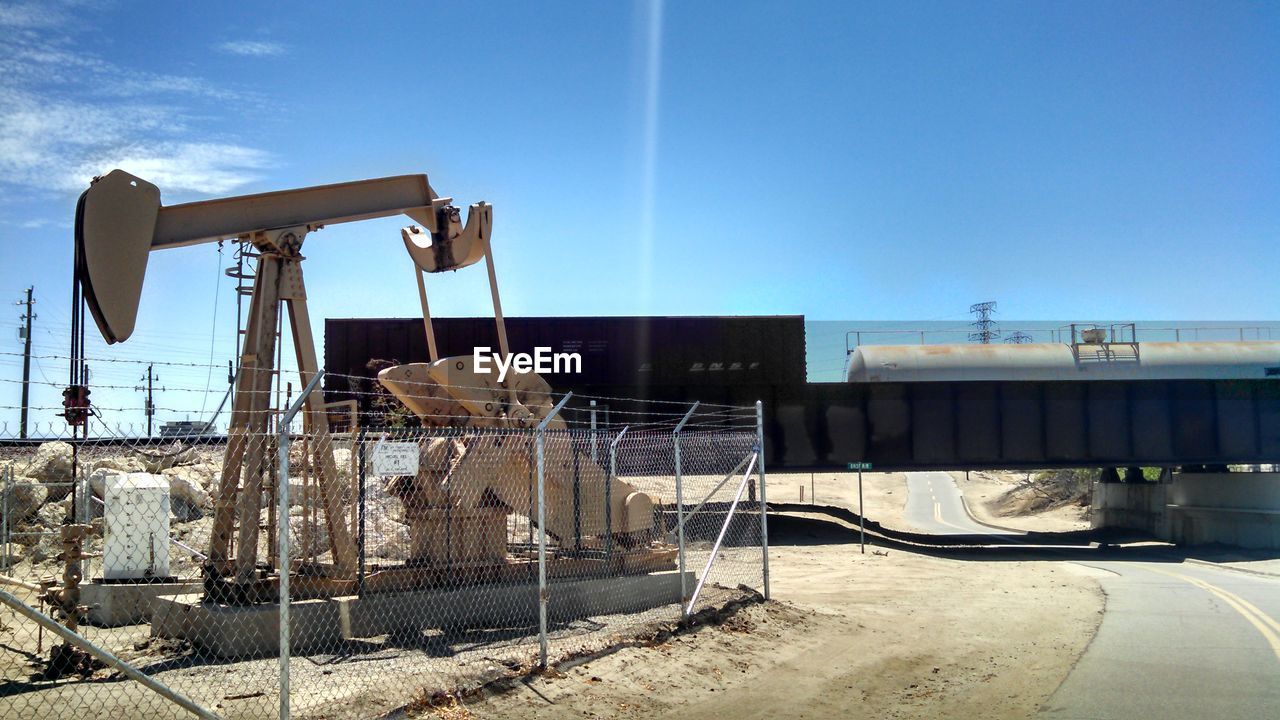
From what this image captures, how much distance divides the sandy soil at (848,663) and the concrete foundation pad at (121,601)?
533 cm

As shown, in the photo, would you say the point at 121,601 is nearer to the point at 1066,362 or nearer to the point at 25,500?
the point at 25,500

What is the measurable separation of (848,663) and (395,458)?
19.2 feet

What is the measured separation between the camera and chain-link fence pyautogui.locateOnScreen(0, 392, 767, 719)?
828 centimetres

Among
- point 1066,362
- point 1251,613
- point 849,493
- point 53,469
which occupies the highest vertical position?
point 1066,362

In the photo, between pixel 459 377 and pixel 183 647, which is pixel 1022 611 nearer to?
pixel 459 377

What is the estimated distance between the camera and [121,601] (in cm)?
1148

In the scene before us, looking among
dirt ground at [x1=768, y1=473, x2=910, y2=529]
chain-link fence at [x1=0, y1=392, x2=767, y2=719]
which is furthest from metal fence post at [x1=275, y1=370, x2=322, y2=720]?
dirt ground at [x1=768, y1=473, x2=910, y2=529]

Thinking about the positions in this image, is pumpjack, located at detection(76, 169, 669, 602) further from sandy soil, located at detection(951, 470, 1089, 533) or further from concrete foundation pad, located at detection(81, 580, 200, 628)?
sandy soil, located at detection(951, 470, 1089, 533)

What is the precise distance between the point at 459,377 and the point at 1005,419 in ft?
81.4

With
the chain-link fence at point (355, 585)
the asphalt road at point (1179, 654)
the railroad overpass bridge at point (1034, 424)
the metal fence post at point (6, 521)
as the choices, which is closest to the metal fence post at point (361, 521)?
the chain-link fence at point (355, 585)

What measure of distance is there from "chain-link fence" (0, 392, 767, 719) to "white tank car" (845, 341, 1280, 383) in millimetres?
19793

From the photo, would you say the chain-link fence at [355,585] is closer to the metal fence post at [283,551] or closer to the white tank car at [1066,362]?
the metal fence post at [283,551]

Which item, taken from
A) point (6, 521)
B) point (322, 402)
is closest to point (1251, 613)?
point (322, 402)

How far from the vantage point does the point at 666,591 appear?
43.8ft
